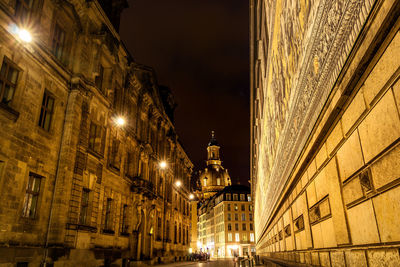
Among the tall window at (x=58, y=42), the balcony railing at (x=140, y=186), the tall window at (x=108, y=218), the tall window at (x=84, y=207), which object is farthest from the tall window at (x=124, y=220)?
the tall window at (x=58, y=42)

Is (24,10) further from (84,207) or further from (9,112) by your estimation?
(84,207)

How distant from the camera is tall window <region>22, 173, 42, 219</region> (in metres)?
12.8

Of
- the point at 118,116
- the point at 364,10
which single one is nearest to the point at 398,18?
the point at 364,10

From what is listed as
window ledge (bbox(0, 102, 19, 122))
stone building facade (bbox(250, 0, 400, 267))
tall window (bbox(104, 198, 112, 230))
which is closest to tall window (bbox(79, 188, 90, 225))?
tall window (bbox(104, 198, 112, 230))

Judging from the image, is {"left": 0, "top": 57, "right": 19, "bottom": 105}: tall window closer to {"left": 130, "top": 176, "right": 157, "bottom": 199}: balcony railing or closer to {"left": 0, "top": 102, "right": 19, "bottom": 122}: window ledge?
{"left": 0, "top": 102, "right": 19, "bottom": 122}: window ledge

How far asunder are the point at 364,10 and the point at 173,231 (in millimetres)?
40402

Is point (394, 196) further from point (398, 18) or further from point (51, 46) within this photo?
point (51, 46)

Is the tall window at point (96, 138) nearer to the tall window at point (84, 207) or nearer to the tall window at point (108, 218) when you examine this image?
the tall window at point (84, 207)

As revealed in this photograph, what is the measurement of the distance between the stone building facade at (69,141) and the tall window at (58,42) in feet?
0.21

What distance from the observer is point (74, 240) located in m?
15.3

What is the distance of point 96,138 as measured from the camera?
19.4 m

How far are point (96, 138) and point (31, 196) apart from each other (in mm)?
6703

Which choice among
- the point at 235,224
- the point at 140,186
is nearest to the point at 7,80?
the point at 140,186

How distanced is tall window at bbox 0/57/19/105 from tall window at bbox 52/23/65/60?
3707mm
